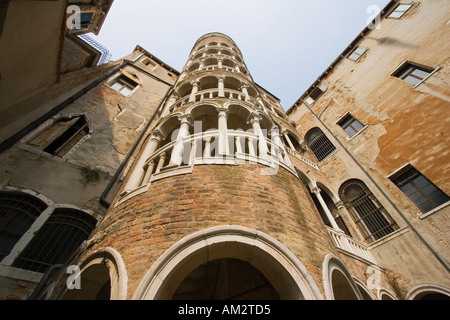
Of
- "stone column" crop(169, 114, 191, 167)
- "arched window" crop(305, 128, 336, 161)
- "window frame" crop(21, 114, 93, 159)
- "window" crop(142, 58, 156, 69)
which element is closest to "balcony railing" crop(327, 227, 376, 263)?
"stone column" crop(169, 114, 191, 167)

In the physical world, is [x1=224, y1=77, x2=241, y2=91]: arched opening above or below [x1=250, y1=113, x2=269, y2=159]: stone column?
above

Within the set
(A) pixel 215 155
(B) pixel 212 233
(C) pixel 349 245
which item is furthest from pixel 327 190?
(B) pixel 212 233

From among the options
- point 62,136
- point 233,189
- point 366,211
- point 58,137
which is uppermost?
point 62,136

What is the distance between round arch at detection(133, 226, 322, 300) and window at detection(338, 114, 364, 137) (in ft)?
34.0

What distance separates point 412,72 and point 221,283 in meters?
12.5

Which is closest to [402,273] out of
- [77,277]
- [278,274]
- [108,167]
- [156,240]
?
[278,274]

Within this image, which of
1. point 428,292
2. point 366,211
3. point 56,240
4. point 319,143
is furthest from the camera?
point 319,143

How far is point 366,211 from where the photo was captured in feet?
26.4

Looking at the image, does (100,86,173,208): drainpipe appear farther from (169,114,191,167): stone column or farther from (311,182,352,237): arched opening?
(311,182,352,237): arched opening

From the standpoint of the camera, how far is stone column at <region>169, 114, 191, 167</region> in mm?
4496

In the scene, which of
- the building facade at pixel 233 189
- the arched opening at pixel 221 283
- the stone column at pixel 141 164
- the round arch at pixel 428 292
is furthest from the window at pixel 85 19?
the round arch at pixel 428 292

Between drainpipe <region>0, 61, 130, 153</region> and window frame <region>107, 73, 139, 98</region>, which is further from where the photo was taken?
window frame <region>107, 73, 139, 98</region>

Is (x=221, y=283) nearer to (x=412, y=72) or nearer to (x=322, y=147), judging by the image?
(x=322, y=147)
